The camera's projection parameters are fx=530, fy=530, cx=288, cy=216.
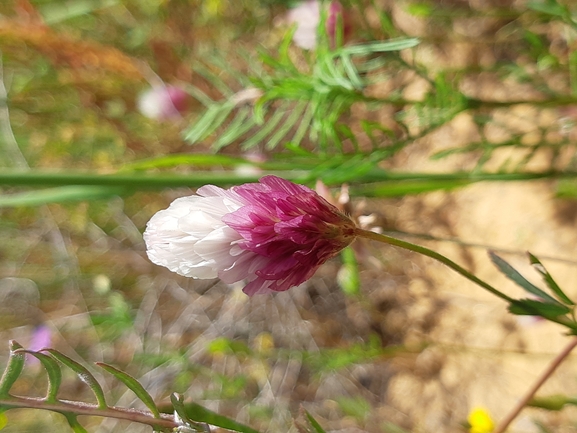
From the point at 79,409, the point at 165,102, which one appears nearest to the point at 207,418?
the point at 79,409

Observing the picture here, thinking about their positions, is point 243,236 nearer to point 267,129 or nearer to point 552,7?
point 267,129

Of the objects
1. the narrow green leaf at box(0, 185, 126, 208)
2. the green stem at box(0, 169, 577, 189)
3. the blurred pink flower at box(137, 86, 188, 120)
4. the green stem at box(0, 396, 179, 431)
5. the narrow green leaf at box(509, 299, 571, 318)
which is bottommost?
the blurred pink flower at box(137, 86, 188, 120)

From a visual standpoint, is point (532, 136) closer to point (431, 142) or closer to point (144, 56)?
point (431, 142)

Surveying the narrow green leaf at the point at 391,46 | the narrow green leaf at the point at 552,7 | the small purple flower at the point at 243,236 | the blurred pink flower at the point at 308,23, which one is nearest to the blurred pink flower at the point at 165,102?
the blurred pink flower at the point at 308,23

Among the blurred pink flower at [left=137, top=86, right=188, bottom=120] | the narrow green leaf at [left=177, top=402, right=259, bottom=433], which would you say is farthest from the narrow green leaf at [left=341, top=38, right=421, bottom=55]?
the blurred pink flower at [left=137, top=86, right=188, bottom=120]

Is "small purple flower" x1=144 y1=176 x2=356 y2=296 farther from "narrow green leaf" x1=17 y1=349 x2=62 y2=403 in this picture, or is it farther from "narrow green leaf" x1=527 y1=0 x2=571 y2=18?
"narrow green leaf" x1=527 y1=0 x2=571 y2=18

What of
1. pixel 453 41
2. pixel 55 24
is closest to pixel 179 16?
pixel 55 24
